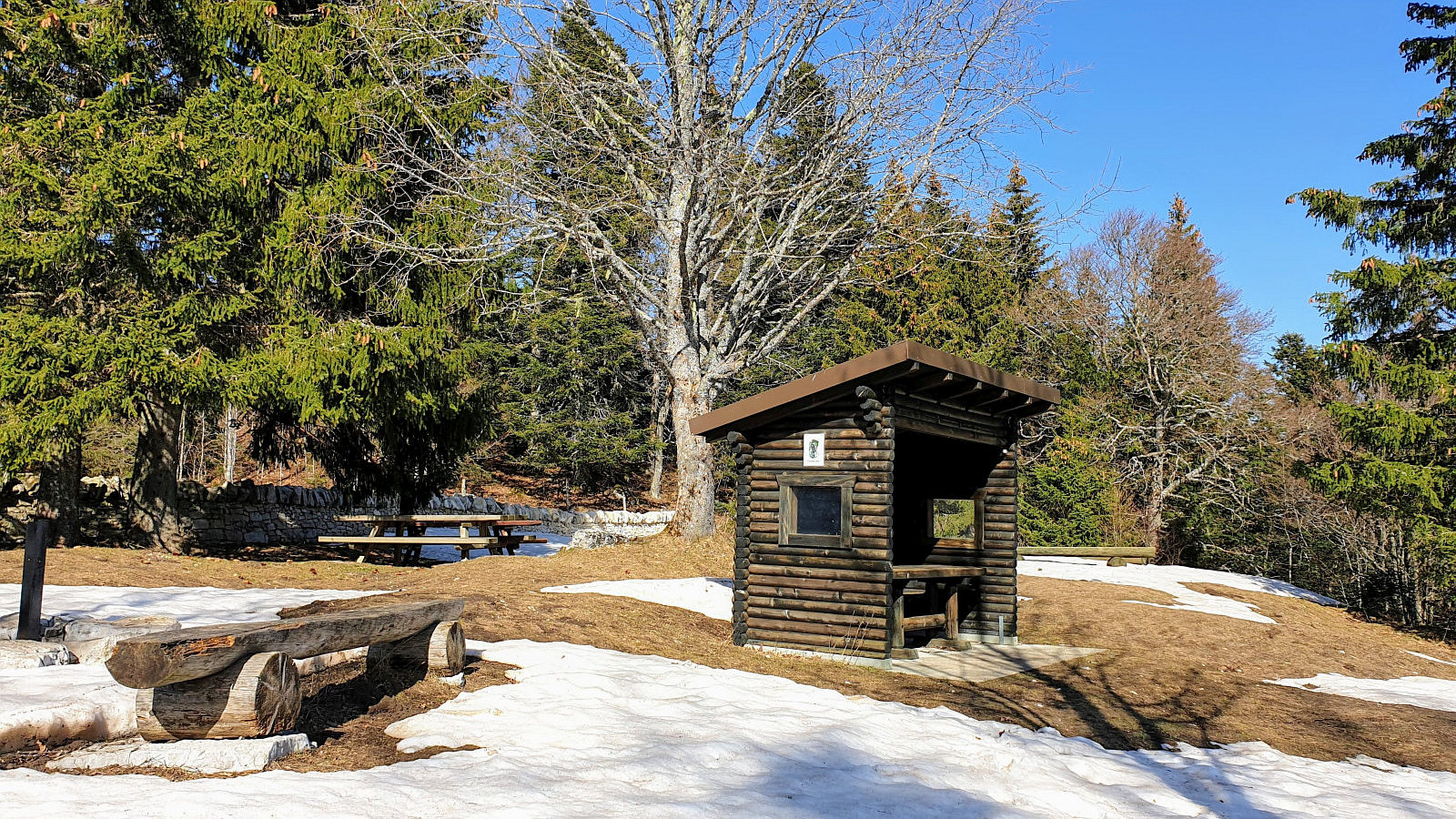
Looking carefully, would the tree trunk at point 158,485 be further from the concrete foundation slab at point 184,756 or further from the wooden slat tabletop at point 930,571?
the concrete foundation slab at point 184,756

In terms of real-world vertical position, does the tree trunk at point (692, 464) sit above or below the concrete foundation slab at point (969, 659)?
above

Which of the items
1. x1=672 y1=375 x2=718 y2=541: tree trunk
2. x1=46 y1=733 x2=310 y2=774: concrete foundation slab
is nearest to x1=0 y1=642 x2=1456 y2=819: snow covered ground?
x1=46 y1=733 x2=310 y2=774: concrete foundation slab

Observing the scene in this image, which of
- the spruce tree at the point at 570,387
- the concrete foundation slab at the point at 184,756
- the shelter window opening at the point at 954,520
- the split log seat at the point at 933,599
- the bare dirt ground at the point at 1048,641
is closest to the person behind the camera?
the concrete foundation slab at the point at 184,756

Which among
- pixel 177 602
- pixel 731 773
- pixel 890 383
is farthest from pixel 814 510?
pixel 177 602

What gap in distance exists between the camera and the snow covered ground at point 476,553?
21.2 meters

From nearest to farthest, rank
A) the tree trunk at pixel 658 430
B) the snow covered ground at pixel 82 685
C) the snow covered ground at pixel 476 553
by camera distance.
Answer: the snow covered ground at pixel 82 685 < the snow covered ground at pixel 476 553 < the tree trunk at pixel 658 430

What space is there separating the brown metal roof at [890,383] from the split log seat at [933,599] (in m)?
1.91

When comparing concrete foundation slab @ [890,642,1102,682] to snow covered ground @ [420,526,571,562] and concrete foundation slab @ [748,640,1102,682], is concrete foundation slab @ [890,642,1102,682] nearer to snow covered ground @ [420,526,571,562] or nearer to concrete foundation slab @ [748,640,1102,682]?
concrete foundation slab @ [748,640,1102,682]

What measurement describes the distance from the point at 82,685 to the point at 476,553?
57.2ft

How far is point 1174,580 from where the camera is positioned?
1995 cm

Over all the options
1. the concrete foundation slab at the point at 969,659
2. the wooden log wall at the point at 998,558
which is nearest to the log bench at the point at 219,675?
the concrete foundation slab at the point at 969,659

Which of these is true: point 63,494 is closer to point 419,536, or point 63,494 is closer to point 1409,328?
point 419,536

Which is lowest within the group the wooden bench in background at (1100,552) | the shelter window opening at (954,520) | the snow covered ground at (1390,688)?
the snow covered ground at (1390,688)

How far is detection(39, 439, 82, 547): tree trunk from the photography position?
50.5 ft
